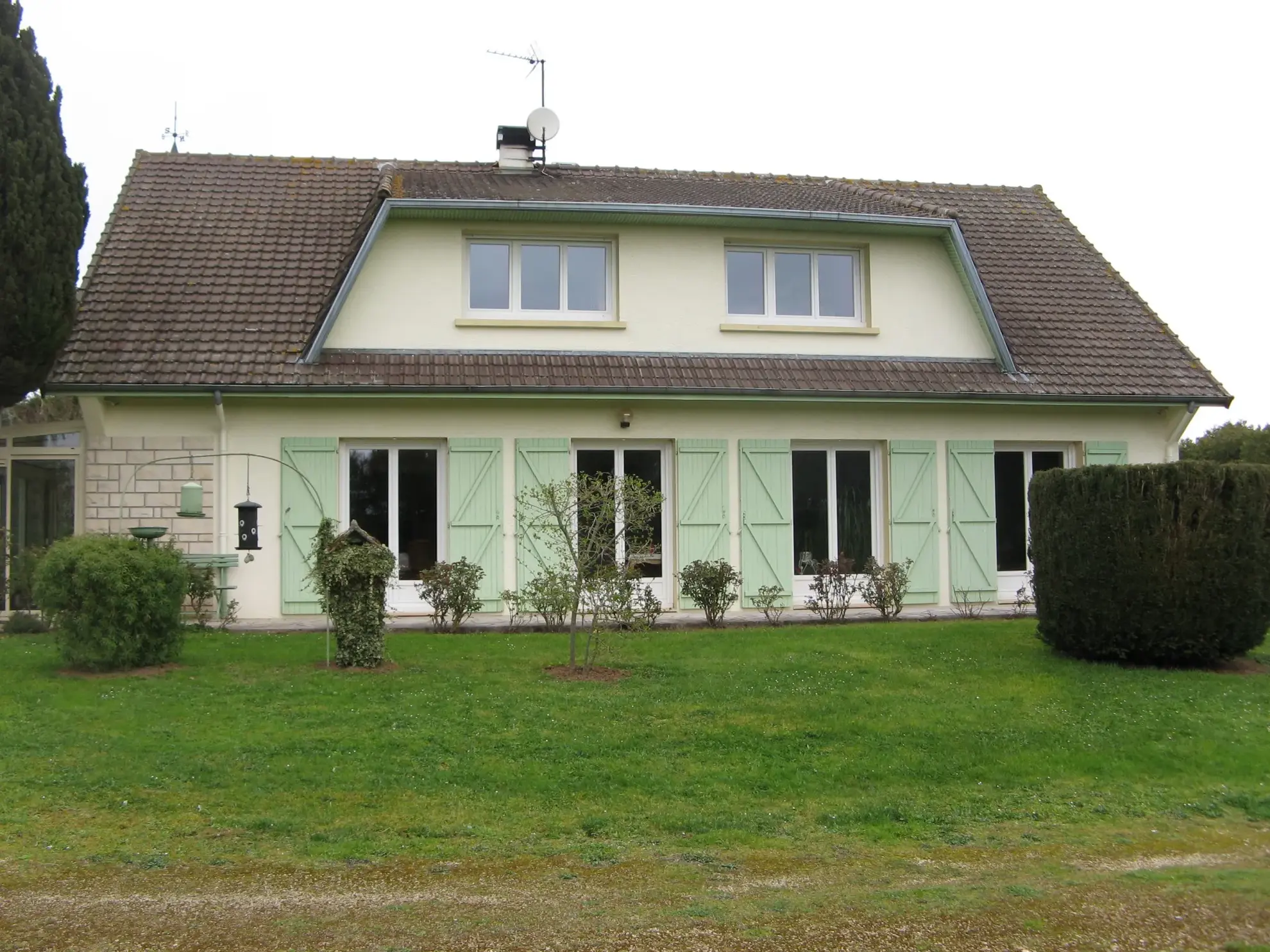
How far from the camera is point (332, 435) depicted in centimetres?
1385

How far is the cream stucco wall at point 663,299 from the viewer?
571 inches

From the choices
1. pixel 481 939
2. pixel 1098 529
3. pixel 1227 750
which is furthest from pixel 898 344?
pixel 481 939

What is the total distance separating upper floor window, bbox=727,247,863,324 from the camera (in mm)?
→ 15609

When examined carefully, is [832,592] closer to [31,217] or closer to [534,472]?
[534,472]

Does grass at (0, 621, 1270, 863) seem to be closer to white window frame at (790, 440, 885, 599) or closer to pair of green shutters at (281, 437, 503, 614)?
pair of green shutters at (281, 437, 503, 614)

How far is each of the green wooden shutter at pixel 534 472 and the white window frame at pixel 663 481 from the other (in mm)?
310

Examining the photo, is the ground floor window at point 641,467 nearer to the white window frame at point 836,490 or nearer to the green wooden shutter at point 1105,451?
the white window frame at point 836,490

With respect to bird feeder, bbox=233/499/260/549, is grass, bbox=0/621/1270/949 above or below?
below

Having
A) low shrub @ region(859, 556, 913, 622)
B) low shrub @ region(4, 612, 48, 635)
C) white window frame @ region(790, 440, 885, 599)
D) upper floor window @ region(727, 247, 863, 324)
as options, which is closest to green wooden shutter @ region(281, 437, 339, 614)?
low shrub @ region(4, 612, 48, 635)

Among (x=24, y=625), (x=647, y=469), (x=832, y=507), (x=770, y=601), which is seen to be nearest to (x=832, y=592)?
(x=770, y=601)

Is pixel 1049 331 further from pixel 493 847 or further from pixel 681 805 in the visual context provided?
pixel 493 847

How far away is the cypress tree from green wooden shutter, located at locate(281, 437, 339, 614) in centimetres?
280

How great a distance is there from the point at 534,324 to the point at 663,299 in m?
1.69

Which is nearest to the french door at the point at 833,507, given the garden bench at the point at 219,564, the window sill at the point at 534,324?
the window sill at the point at 534,324
